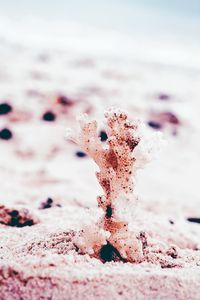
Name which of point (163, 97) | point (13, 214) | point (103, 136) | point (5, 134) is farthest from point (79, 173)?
point (163, 97)

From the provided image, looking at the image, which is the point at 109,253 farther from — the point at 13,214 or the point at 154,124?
the point at 154,124

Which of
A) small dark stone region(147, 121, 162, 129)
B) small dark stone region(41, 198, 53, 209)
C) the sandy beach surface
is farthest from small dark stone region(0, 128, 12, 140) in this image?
small dark stone region(41, 198, 53, 209)

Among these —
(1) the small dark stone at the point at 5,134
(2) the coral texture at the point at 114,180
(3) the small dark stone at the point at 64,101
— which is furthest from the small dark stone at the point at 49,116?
(2) the coral texture at the point at 114,180

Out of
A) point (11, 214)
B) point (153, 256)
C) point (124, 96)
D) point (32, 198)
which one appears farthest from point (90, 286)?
point (124, 96)

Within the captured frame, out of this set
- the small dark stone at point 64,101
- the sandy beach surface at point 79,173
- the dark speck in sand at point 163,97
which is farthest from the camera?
the dark speck in sand at point 163,97

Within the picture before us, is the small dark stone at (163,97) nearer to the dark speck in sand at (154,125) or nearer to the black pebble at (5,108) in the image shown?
the dark speck in sand at (154,125)
